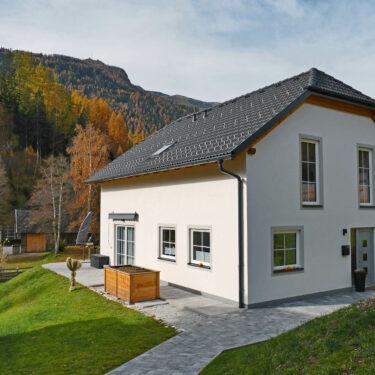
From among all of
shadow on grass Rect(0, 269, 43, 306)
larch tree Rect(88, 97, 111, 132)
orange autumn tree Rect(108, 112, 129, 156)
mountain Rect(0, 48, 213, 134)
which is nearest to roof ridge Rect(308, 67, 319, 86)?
shadow on grass Rect(0, 269, 43, 306)

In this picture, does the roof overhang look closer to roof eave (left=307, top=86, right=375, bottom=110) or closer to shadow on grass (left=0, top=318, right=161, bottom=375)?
roof eave (left=307, top=86, right=375, bottom=110)

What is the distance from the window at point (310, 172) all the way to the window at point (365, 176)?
2163 mm

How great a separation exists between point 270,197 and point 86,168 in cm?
2216

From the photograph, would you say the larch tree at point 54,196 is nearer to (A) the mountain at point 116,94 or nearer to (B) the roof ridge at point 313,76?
(B) the roof ridge at point 313,76

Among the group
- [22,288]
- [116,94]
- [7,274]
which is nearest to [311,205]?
[22,288]

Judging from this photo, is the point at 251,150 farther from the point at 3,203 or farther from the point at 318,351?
the point at 3,203

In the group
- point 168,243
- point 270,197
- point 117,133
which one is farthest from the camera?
point 117,133

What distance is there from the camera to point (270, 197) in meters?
9.89

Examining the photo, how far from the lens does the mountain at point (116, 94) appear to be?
364ft

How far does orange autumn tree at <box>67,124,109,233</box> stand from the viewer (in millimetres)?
28891

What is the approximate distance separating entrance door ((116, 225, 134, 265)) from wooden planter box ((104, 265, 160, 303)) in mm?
4153

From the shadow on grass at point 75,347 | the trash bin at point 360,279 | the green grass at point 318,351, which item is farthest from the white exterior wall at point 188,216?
the trash bin at point 360,279

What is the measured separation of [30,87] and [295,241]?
56.1 m

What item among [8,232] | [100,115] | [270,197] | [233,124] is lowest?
[8,232]
